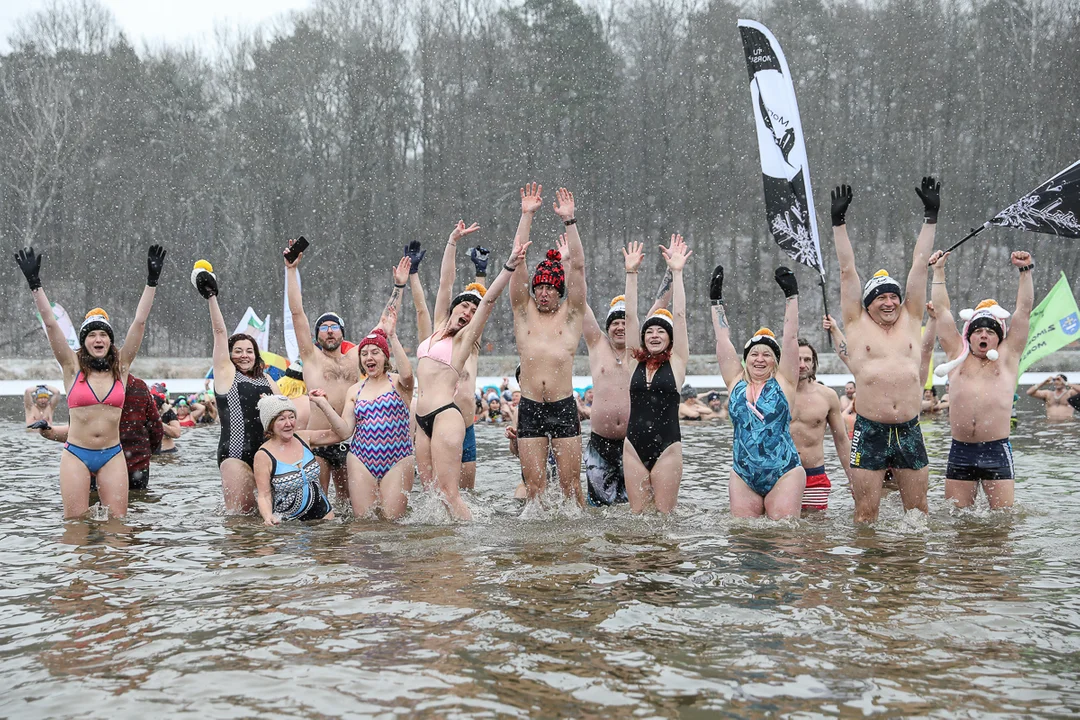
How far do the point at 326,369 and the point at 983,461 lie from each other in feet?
16.8

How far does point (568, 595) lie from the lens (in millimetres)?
5055

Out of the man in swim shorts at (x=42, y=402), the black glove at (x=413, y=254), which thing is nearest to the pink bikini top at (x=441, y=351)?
the black glove at (x=413, y=254)

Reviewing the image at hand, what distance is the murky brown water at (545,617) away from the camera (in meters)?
3.68

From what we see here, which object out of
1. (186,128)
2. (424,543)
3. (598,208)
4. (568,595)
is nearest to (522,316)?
(424,543)

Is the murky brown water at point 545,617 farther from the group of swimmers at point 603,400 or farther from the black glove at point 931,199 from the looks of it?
the black glove at point 931,199

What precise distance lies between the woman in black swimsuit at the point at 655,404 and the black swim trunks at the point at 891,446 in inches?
48.5

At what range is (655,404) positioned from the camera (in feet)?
22.7

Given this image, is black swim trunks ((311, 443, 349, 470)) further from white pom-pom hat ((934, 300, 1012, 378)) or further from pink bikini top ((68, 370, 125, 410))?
white pom-pom hat ((934, 300, 1012, 378))

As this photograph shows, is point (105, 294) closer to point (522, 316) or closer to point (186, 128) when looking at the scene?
point (186, 128)

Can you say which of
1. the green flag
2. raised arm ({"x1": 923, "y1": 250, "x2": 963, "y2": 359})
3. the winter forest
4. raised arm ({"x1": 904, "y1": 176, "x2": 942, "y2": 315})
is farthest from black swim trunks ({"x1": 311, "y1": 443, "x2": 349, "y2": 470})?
the winter forest

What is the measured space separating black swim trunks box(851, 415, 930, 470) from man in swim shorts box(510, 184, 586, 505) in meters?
1.95

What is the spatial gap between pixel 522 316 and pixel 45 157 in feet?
124

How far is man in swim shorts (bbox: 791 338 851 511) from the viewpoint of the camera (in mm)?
7445

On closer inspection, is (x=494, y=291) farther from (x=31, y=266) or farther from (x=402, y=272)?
(x=31, y=266)
